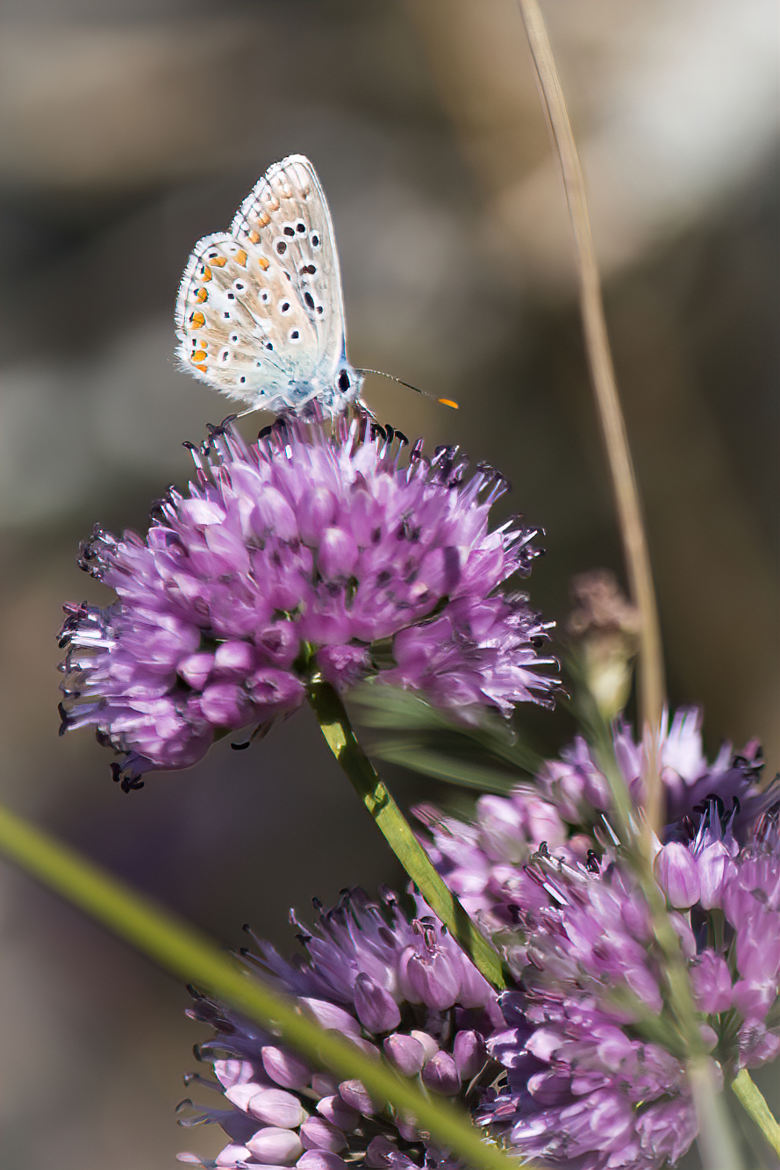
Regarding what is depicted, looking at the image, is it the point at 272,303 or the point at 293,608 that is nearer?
the point at 293,608

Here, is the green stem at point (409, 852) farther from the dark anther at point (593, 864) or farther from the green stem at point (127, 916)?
the green stem at point (127, 916)

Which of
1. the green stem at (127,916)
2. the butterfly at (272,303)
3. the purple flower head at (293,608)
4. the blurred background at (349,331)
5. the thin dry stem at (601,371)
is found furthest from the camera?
the blurred background at (349,331)

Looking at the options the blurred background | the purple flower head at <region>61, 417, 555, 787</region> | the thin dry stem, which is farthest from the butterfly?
the blurred background

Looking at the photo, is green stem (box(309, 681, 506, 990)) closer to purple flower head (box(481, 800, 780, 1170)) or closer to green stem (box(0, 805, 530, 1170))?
purple flower head (box(481, 800, 780, 1170))

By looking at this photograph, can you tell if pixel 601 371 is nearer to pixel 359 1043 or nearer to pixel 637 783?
pixel 637 783

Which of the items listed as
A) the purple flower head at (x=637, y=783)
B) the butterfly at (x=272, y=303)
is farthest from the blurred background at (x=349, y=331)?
the purple flower head at (x=637, y=783)

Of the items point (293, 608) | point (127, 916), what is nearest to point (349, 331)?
point (293, 608)
